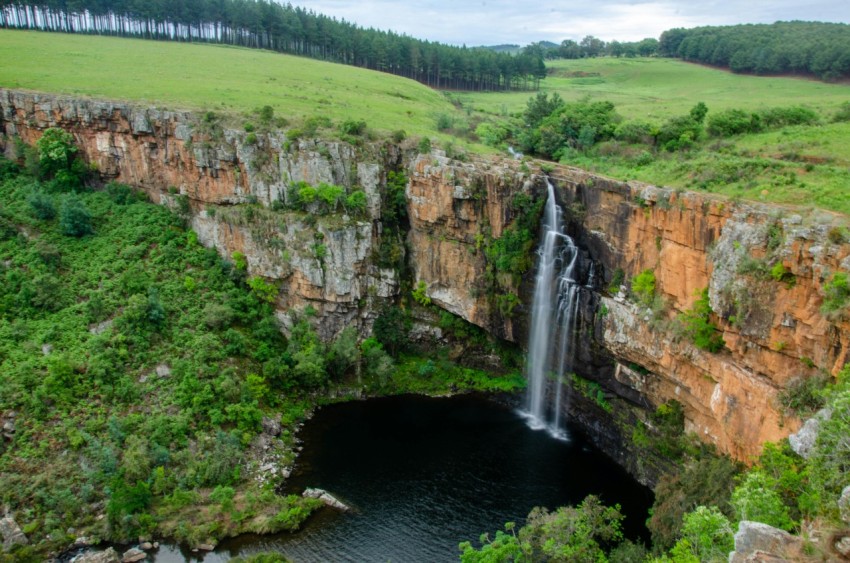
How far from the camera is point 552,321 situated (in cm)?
3969

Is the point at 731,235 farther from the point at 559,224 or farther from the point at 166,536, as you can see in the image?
the point at 166,536

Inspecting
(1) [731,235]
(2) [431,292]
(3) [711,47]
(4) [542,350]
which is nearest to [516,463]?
(4) [542,350]

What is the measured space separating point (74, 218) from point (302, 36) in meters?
53.1

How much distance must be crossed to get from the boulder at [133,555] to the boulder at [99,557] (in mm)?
310

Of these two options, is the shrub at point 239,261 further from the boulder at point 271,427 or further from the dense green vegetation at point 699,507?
the dense green vegetation at point 699,507

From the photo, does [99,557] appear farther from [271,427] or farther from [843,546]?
[843,546]

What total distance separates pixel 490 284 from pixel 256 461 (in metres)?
19.3

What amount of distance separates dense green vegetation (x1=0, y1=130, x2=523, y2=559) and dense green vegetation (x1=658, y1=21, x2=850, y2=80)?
162 feet

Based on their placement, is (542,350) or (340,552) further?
(542,350)

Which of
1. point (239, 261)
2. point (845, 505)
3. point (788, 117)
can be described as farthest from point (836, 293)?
point (239, 261)

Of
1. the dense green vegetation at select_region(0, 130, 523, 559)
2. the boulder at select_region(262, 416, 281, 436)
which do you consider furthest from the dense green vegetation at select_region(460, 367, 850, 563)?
the boulder at select_region(262, 416, 281, 436)

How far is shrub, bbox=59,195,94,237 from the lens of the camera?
43562 millimetres

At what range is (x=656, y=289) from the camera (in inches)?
1291

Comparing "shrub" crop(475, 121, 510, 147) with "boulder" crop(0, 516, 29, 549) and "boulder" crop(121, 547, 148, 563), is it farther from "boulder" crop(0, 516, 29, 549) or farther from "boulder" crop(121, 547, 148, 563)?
"boulder" crop(0, 516, 29, 549)
